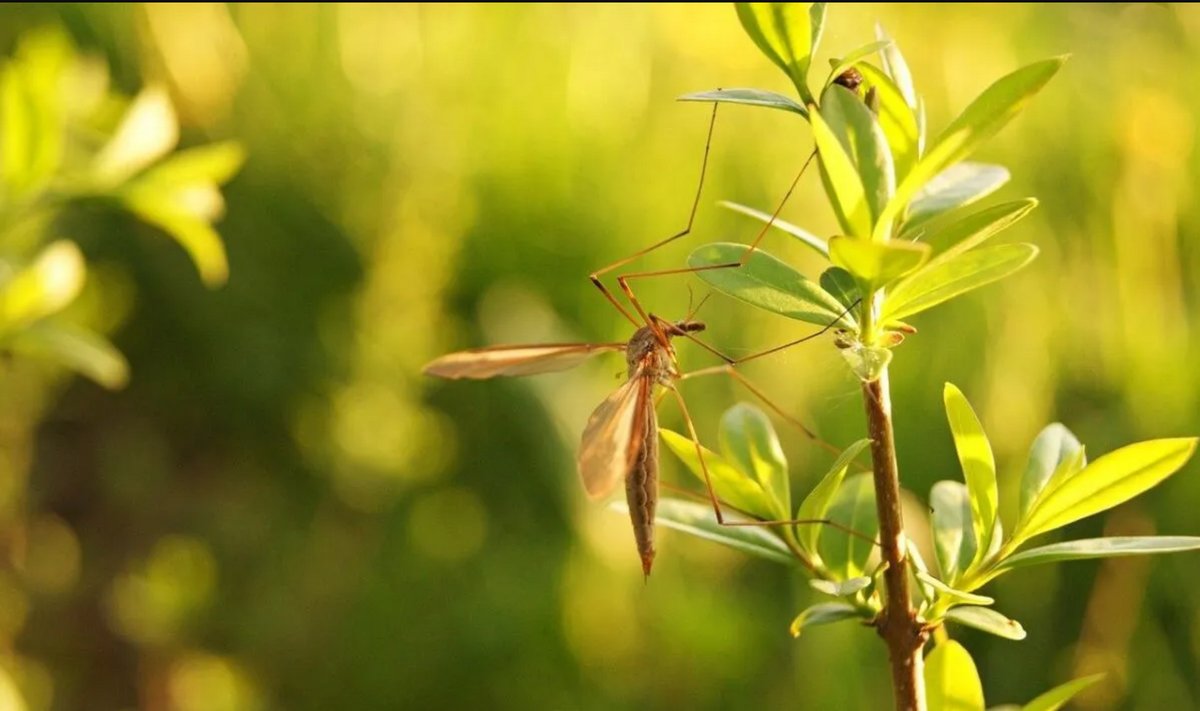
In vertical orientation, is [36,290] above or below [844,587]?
above

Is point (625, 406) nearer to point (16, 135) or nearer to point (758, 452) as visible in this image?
point (758, 452)

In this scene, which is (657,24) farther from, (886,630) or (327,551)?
(886,630)

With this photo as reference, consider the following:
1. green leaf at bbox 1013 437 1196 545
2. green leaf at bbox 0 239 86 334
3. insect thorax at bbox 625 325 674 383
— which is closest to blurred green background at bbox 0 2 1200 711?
insect thorax at bbox 625 325 674 383

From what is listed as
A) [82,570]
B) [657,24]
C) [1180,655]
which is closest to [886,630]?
[1180,655]

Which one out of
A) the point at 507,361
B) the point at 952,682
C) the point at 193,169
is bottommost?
the point at 952,682

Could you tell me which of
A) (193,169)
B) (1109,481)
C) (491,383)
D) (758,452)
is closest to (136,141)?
(193,169)

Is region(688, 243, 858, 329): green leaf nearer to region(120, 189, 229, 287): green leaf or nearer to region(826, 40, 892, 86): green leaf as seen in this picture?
region(826, 40, 892, 86): green leaf

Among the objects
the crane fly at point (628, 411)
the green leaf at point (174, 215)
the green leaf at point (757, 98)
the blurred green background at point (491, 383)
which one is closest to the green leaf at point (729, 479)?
the crane fly at point (628, 411)
